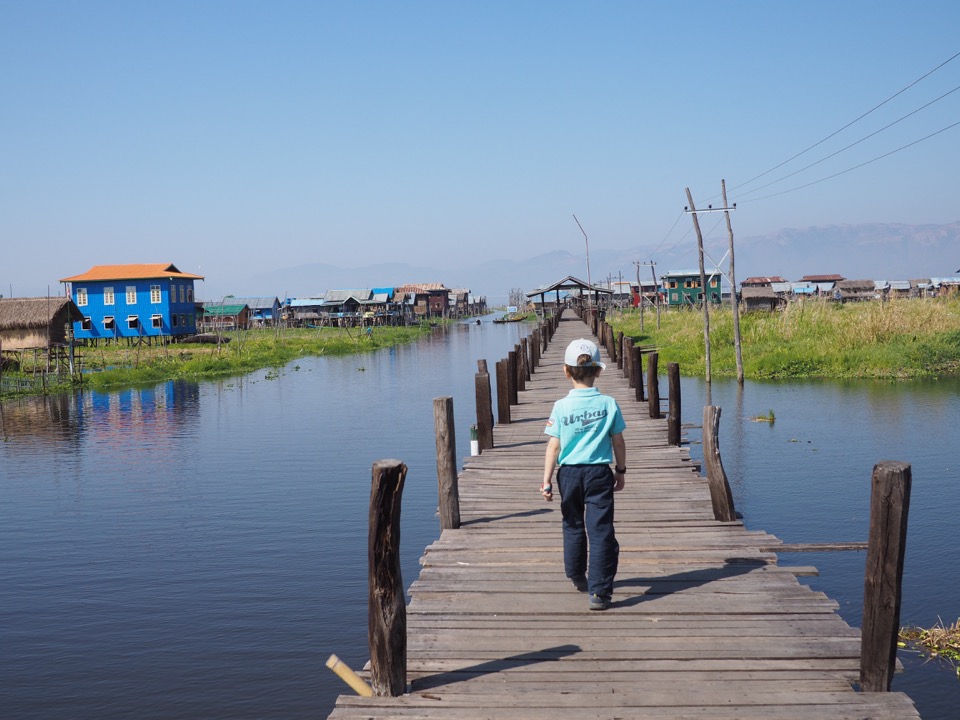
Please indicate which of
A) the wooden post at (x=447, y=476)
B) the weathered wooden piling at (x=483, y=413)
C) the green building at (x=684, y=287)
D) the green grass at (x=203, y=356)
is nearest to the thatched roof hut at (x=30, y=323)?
the green grass at (x=203, y=356)

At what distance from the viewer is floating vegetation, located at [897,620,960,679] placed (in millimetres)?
9086

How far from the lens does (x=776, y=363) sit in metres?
33.2

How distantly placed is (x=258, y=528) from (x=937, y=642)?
33.6 ft

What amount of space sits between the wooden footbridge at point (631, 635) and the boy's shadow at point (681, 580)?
17 mm

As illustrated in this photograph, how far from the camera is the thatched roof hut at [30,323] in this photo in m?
41.2

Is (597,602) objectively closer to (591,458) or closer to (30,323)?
(591,458)

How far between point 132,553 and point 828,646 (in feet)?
37.5

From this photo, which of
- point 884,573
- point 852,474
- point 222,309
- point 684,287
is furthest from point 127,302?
point 884,573

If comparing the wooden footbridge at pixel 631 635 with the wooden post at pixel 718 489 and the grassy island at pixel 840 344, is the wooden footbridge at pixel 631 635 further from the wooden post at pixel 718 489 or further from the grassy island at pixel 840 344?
the grassy island at pixel 840 344

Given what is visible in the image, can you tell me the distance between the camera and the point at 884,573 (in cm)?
491

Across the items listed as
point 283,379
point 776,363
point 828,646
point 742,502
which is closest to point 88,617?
point 828,646

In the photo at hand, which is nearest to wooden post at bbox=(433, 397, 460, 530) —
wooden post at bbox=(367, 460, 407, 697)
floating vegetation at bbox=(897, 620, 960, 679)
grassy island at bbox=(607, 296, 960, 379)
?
wooden post at bbox=(367, 460, 407, 697)

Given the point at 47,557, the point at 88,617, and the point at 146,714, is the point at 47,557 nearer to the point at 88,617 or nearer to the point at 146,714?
the point at 88,617

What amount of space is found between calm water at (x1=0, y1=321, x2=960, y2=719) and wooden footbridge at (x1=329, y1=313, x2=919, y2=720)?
2.65 metres
